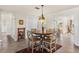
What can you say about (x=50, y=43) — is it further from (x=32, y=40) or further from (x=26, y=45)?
(x=26, y=45)

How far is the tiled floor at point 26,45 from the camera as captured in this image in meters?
2.55

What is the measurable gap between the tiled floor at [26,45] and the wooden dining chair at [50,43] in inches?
5.1

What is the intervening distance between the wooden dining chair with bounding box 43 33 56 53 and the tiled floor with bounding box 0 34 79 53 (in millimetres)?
130

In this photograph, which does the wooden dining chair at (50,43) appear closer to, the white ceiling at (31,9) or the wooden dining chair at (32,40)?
the wooden dining chair at (32,40)

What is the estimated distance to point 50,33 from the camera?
2.58m

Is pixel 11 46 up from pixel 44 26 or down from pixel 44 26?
down

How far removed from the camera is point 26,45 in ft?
8.46

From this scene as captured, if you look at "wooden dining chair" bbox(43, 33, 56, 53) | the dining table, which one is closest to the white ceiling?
the dining table

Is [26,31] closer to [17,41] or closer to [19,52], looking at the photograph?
[17,41]

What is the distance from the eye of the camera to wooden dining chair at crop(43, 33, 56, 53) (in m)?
2.59

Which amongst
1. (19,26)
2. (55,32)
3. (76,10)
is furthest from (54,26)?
(19,26)

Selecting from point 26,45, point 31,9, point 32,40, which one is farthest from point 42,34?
point 31,9

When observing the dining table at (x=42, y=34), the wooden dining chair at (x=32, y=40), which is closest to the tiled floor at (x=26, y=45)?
the wooden dining chair at (x=32, y=40)
